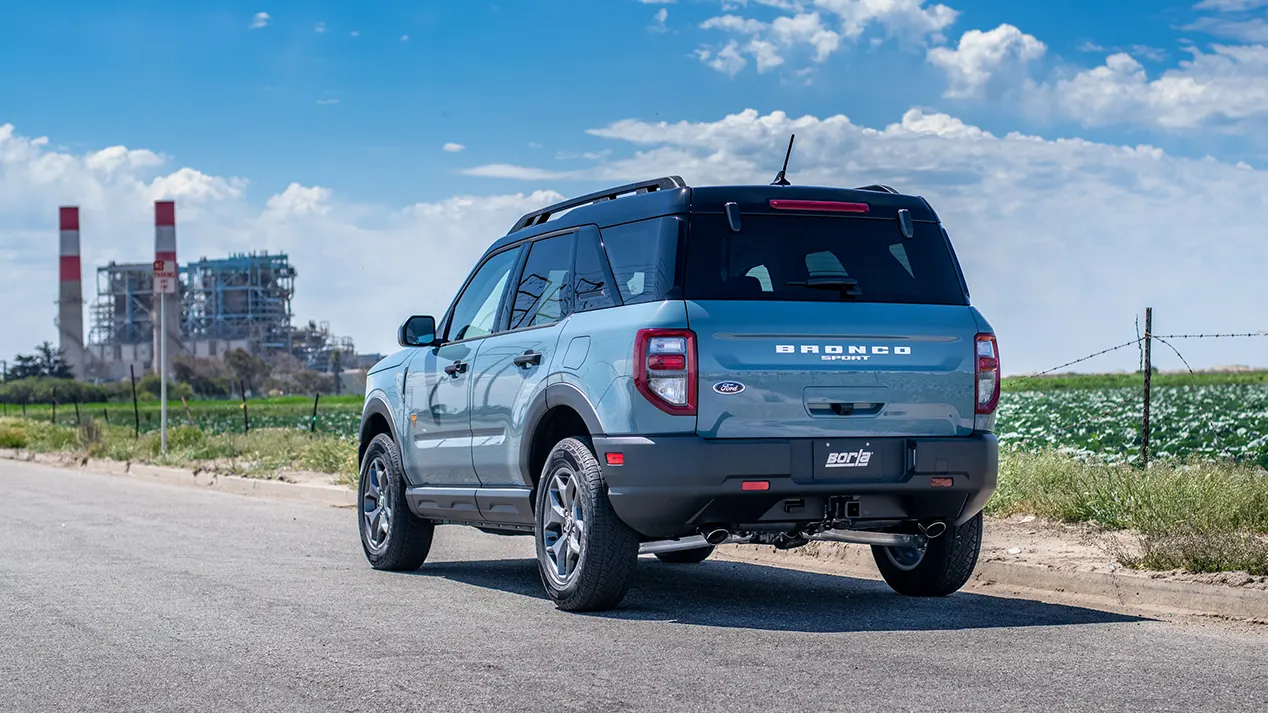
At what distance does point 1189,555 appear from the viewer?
28.7 ft

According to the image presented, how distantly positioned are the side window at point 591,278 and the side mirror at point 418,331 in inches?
74.3

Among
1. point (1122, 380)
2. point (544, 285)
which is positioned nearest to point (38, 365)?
point (1122, 380)

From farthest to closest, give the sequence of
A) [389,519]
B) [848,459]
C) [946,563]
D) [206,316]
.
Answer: [206,316] < [389,519] < [946,563] < [848,459]

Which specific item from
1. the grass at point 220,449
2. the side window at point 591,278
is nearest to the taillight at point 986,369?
the side window at point 591,278

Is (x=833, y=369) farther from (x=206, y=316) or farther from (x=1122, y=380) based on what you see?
(x=206, y=316)

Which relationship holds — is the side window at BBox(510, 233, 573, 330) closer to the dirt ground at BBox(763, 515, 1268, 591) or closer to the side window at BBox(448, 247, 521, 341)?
the side window at BBox(448, 247, 521, 341)

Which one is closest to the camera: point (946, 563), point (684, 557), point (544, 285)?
point (946, 563)

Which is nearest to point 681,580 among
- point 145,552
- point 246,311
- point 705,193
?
point 705,193

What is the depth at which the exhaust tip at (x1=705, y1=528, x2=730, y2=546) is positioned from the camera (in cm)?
783

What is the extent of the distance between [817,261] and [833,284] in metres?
0.19

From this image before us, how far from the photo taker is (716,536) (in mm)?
7867

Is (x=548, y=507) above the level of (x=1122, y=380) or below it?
above

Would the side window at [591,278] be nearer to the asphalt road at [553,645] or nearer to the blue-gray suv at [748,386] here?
the blue-gray suv at [748,386]

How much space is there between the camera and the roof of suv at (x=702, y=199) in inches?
314
